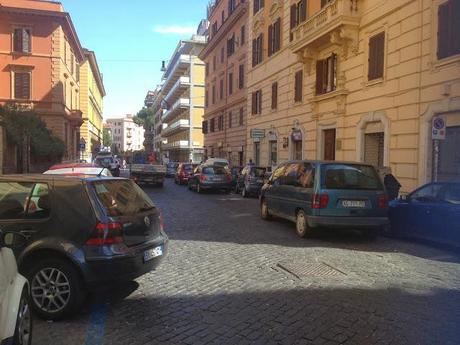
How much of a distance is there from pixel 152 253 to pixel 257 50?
2871 cm

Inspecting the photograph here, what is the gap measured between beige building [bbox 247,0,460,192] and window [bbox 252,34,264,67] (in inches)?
91.7

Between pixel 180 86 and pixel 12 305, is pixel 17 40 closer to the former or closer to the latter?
pixel 180 86

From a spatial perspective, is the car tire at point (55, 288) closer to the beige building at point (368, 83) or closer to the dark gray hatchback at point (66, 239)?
the dark gray hatchback at point (66, 239)

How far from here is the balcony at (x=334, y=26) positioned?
19.2m

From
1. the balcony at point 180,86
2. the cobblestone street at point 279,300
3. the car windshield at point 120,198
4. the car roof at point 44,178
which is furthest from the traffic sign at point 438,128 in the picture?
the balcony at point 180,86

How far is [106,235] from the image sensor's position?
5.00m

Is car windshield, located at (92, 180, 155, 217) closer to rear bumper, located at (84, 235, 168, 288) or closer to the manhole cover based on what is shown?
rear bumper, located at (84, 235, 168, 288)

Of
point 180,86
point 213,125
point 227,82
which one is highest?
point 180,86

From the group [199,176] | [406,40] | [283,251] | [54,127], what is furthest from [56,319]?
[54,127]

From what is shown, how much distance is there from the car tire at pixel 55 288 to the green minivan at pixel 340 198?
5.80 meters

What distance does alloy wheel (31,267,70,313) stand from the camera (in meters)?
4.96

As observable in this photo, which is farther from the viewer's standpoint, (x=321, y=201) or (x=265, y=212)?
(x=265, y=212)

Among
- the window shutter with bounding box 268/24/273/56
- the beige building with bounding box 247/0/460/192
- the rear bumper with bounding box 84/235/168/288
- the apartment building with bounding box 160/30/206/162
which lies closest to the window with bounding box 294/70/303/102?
the beige building with bounding box 247/0/460/192

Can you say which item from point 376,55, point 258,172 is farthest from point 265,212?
point 258,172
